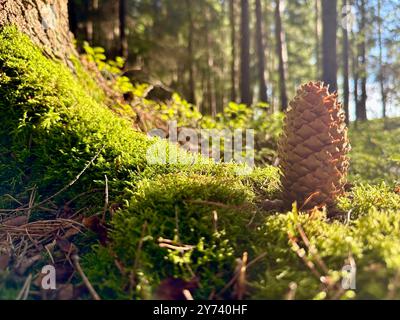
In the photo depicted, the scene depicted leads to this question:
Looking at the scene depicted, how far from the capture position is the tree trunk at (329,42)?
7.70m

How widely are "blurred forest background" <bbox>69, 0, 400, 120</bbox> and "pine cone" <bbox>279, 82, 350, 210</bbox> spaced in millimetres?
6165

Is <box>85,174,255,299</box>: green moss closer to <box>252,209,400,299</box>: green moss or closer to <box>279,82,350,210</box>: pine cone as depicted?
<box>252,209,400,299</box>: green moss

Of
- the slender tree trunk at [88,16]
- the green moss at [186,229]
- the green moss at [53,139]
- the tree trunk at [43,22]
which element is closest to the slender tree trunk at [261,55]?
the slender tree trunk at [88,16]

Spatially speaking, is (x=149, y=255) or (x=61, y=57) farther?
(x=61, y=57)

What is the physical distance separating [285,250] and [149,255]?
552 mm

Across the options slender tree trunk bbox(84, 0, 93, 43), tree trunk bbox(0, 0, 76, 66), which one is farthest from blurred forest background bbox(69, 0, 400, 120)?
tree trunk bbox(0, 0, 76, 66)

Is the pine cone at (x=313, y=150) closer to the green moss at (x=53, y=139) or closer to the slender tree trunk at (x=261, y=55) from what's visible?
the green moss at (x=53, y=139)

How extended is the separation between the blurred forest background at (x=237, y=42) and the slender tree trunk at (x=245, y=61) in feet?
0.10

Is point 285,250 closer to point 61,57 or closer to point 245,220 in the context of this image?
point 245,220

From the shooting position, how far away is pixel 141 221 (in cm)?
174

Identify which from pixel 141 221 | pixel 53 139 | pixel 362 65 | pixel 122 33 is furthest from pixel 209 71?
pixel 141 221

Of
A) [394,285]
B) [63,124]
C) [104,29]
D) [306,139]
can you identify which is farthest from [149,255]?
[104,29]

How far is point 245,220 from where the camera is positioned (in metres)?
1.83

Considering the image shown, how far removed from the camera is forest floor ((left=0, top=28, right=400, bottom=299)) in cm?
150
